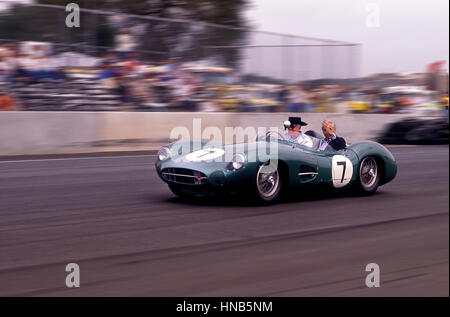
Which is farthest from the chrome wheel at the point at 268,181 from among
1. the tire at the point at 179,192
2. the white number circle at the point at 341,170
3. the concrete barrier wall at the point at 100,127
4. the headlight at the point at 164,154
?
the concrete barrier wall at the point at 100,127

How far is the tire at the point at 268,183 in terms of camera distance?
792cm

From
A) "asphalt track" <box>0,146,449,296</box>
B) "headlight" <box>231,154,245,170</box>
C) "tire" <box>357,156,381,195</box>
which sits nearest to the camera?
"asphalt track" <box>0,146,449,296</box>

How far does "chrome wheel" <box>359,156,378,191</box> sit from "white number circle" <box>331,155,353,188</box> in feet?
0.99

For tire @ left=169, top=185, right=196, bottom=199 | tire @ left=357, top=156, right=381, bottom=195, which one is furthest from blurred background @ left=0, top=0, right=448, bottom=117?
tire @ left=169, top=185, right=196, bottom=199

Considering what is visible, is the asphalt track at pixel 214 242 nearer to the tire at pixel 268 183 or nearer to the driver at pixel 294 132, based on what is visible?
the tire at pixel 268 183

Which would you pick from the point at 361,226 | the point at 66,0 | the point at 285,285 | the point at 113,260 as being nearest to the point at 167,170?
the point at 361,226

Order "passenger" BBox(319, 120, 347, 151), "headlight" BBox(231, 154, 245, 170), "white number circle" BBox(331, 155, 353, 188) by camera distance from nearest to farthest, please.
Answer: "headlight" BBox(231, 154, 245, 170)
"white number circle" BBox(331, 155, 353, 188)
"passenger" BBox(319, 120, 347, 151)

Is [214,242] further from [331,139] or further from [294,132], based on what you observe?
[331,139]

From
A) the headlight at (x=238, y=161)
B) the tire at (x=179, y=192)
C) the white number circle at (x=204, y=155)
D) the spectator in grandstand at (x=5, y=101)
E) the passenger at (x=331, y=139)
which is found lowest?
the tire at (x=179, y=192)

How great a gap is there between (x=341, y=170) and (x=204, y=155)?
1.74 m

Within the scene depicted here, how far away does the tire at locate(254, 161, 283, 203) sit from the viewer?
26.0 ft

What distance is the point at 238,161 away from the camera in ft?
25.4

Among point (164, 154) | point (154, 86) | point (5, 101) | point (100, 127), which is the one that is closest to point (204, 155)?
point (164, 154)

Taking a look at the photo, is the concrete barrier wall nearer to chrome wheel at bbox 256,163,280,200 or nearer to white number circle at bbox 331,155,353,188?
white number circle at bbox 331,155,353,188
